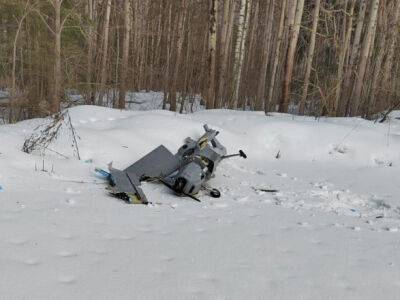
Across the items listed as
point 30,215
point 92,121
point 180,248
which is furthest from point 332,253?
point 92,121

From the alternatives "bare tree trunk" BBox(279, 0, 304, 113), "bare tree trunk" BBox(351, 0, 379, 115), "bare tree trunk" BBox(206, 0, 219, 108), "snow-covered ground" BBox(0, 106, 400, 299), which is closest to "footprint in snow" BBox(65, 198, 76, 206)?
"snow-covered ground" BBox(0, 106, 400, 299)

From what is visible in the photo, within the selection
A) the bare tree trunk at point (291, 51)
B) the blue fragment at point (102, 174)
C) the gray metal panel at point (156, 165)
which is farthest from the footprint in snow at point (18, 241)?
the bare tree trunk at point (291, 51)

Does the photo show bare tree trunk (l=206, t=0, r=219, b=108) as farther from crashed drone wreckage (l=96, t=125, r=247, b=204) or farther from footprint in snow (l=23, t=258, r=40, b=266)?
footprint in snow (l=23, t=258, r=40, b=266)

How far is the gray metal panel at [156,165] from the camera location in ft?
18.8

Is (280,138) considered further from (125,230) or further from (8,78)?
(8,78)

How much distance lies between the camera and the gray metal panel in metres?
5.72

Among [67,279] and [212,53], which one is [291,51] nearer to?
[212,53]

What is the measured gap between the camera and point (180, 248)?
140 inches

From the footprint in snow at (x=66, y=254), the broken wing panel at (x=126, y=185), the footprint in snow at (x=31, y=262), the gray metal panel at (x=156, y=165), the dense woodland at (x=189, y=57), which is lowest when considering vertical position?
the footprint in snow at (x=66, y=254)

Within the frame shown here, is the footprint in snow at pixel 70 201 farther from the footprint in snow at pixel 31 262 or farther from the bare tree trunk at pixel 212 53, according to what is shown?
the bare tree trunk at pixel 212 53

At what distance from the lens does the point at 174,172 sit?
585 cm

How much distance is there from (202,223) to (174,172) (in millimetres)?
1645

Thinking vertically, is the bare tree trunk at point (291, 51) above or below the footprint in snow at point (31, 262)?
above

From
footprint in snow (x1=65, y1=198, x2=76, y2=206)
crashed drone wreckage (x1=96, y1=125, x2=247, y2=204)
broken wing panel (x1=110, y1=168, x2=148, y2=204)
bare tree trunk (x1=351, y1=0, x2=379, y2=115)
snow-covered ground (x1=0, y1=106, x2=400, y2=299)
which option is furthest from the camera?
bare tree trunk (x1=351, y1=0, x2=379, y2=115)
